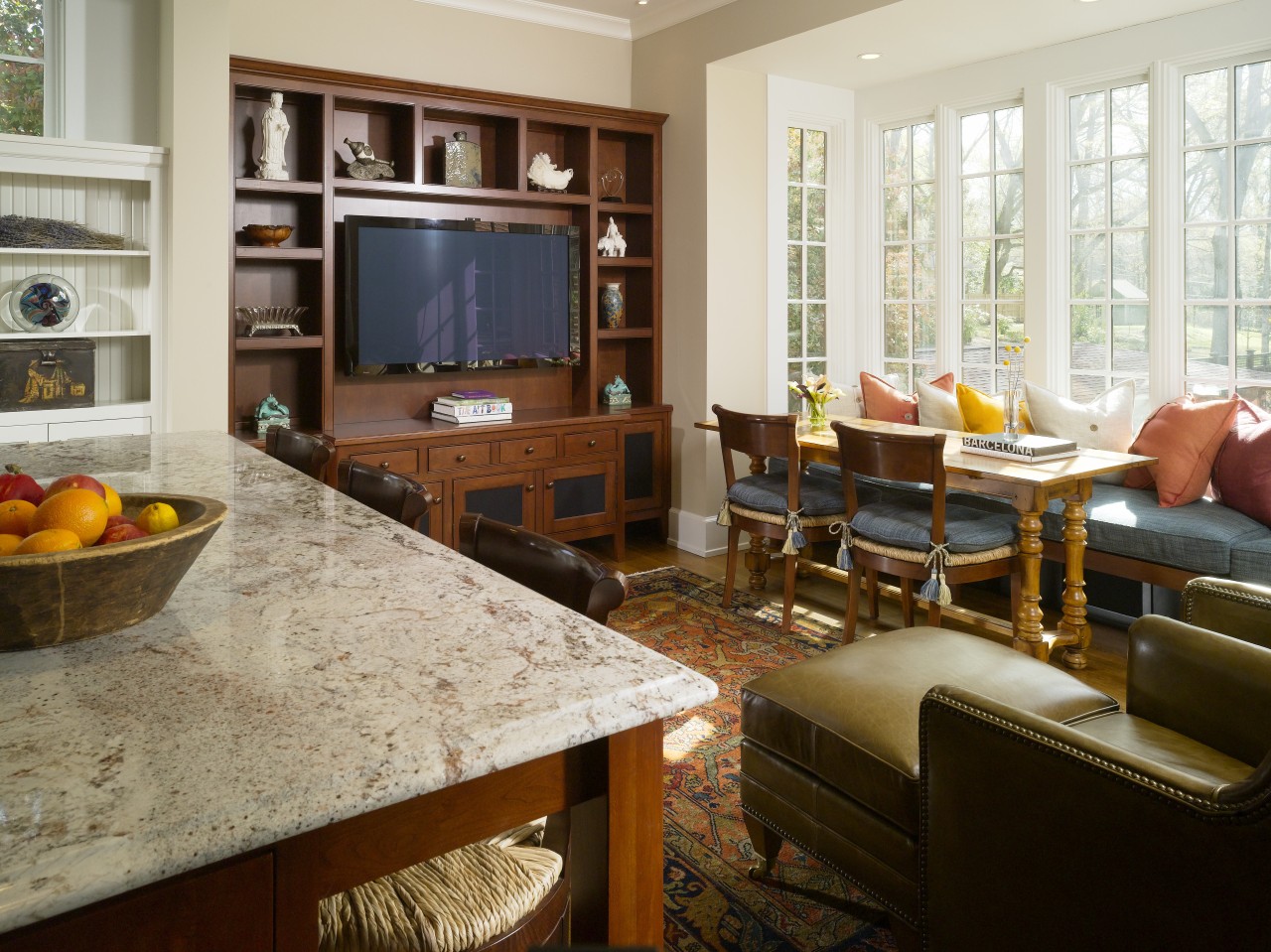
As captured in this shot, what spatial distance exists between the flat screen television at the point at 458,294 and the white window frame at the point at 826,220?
1.09 m

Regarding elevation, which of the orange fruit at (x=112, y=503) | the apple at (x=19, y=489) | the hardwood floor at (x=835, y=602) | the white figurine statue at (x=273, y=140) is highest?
the white figurine statue at (x=273, y=140)

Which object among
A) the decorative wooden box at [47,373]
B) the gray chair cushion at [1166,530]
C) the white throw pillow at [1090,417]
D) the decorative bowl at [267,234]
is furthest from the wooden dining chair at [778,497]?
the decorative wooden box at [47,373]

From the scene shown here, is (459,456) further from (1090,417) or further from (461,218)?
(1090,417)

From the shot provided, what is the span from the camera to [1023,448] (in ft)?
11.6

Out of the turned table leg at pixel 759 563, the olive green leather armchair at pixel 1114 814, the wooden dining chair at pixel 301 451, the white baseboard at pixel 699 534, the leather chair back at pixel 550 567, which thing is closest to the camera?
the olive green leather armchair at pixel 1114 814

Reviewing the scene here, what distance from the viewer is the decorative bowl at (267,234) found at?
13.9 ft

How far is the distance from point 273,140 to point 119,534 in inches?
141

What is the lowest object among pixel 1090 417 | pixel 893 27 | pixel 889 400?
pixel 1090 417

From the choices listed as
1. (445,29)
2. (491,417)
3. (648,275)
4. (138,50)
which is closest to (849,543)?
(491,417)

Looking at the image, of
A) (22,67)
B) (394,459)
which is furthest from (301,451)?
(22,67)

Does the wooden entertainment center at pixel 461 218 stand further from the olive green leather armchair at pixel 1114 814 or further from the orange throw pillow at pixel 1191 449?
the olive green leather armchair at pixel 1114 814

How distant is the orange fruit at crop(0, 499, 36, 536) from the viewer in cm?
114

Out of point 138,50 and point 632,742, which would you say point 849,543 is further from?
point 138,50

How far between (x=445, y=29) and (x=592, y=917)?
15.7 ft
